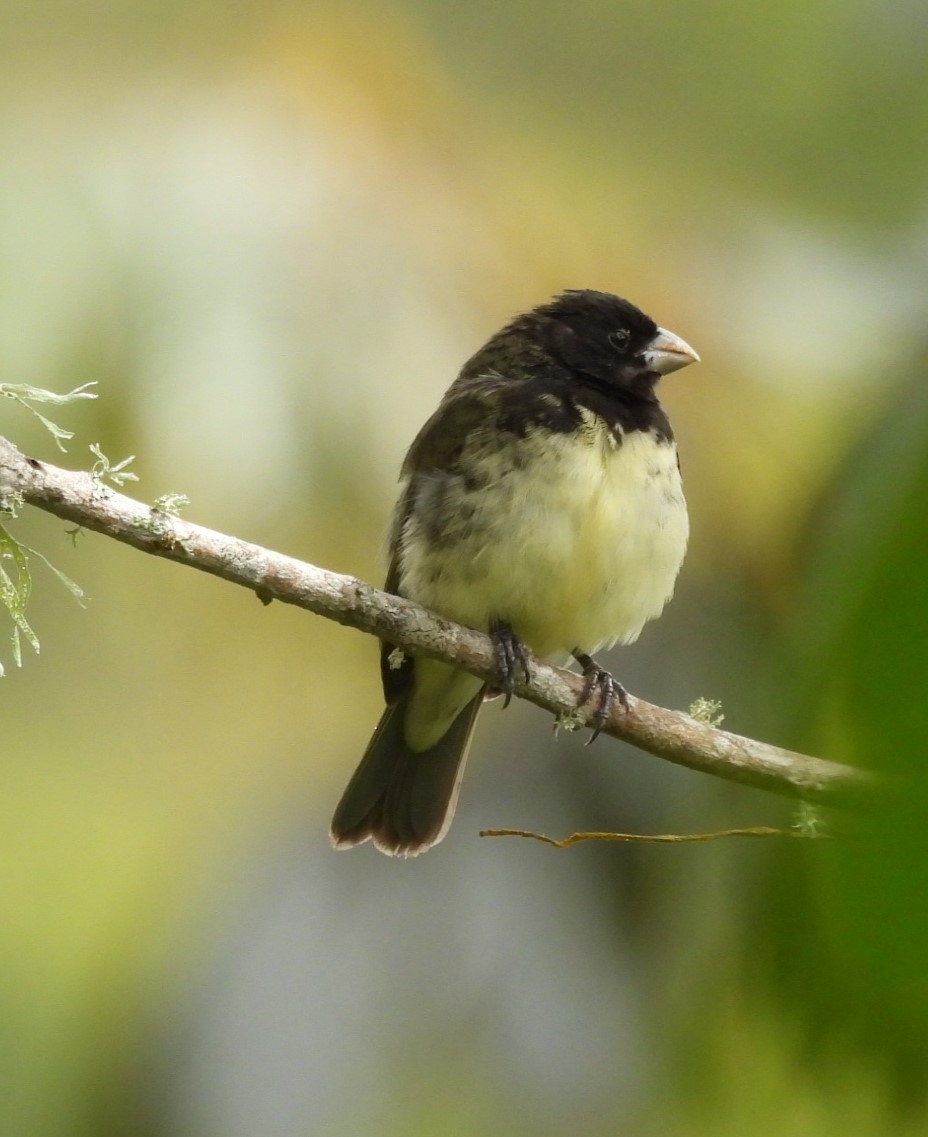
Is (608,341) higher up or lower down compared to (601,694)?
higher up

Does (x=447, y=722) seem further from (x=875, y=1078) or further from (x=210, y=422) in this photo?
(x=875, y=1078)

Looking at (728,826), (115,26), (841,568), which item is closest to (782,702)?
(841,568)

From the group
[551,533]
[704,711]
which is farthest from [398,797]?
[704,711]

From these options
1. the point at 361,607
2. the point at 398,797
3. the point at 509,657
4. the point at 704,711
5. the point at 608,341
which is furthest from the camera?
the point at 398,797

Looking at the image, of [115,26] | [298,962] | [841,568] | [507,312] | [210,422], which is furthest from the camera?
[115,26]

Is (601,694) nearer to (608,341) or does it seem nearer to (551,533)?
(551,533)

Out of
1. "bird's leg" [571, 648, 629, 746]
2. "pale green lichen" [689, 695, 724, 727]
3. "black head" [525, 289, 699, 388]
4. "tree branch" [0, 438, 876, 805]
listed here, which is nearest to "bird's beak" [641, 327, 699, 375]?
"black head" [525, 289, 699, 388]
